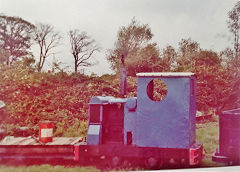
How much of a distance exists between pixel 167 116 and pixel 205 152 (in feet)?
1.93

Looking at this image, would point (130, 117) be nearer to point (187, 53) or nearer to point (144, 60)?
point (144, 60)

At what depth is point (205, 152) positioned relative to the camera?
261 centimetres

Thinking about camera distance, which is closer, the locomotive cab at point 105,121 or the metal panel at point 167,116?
the metal panel at point 167,116

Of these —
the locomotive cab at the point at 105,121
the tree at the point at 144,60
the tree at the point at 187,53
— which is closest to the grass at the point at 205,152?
the locomotive cab at the point at 105,121

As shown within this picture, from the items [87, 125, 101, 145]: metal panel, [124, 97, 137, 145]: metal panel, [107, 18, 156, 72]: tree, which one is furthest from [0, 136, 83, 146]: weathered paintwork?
[107, 18, 156, 72]: tree

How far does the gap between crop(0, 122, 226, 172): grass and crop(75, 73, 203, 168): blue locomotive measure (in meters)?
0.09

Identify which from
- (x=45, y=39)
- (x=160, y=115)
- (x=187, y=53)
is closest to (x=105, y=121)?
(x=160, y=115)

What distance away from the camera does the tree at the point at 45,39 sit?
94.4 inches

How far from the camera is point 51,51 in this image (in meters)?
2.46

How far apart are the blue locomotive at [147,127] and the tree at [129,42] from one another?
257mm

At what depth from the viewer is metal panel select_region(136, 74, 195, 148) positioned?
2324 mm

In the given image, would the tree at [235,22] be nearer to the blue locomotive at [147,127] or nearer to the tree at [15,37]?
the blue locomotive at [147,127]

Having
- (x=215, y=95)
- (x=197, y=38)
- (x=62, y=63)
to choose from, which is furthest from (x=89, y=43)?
(x=215, y=95)

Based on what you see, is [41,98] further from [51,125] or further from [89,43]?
[89,43]
